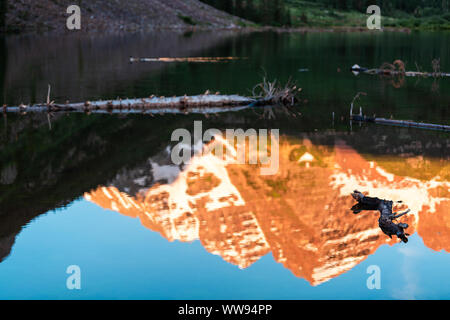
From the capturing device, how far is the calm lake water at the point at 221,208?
659 inches

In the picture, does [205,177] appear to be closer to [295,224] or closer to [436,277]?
[295,224]

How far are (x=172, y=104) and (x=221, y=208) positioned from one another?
20188 millimetres

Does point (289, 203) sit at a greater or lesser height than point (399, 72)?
lesser

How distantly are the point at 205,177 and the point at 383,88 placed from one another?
3155 centimetres

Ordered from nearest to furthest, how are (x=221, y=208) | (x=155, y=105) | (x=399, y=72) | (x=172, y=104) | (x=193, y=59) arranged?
(x=221, y=208)
(x=155, y=105)
(x=172, y=104)
(x=399, y=72)
(x=193, y=59)

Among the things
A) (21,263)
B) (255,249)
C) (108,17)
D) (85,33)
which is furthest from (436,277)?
(108,17)

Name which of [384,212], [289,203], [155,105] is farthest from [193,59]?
[384,212]

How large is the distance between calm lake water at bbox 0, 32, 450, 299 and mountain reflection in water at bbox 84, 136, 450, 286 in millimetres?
61

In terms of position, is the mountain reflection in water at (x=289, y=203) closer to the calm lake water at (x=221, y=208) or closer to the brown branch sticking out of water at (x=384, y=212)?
the calm lake water at (x=221, y=208)

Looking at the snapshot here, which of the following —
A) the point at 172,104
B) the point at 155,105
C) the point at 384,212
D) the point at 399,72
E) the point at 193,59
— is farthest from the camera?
the point at 193,59

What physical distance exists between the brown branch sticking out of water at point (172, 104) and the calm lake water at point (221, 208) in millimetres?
1115

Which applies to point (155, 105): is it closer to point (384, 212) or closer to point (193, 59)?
point (384, 212)

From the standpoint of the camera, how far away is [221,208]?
22375 millimetres

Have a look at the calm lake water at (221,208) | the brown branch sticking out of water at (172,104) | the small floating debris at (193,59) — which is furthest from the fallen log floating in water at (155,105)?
the small floating debris at (193,59)
